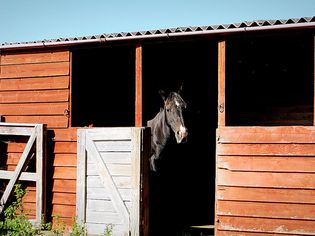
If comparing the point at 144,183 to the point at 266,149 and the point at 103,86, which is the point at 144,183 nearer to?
the point at 266,149

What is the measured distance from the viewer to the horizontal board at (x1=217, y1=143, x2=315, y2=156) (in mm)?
5465

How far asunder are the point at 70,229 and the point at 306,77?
22.8ft

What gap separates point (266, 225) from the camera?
5625 millimetres

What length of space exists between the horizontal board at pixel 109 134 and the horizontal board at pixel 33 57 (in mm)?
1696

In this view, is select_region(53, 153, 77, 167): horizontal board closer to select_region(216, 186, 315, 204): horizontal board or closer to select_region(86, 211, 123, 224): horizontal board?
select_region(86, 211, 123, 224): horizontal board

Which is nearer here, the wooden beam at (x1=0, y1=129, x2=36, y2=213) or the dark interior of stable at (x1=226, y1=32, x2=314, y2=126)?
the wooden beam at (x1=0, y1=129, x2=36, y2=213)

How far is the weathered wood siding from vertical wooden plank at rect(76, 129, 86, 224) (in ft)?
7.72

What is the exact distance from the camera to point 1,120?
744cm

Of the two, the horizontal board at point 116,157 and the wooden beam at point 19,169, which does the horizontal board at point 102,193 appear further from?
the wooden beam at point 19,169

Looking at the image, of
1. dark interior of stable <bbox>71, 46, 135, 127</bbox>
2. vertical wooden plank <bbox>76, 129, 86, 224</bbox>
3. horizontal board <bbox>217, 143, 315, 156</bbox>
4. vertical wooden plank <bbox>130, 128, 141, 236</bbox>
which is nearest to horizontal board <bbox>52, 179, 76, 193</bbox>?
vertical wooden plank <bbox>76, 129, 86, 224</bbox>

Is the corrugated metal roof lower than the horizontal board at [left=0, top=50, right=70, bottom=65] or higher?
higher

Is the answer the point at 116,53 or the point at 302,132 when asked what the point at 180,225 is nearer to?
the point at 302,132

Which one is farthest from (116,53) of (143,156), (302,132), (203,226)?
(302,132)

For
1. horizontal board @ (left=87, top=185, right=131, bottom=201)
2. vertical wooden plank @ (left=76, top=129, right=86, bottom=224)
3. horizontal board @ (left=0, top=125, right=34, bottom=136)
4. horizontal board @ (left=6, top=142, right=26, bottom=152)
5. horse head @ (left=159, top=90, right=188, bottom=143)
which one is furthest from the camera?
horizontal board @ (left=6, top=142, right=26, bottom=152)
